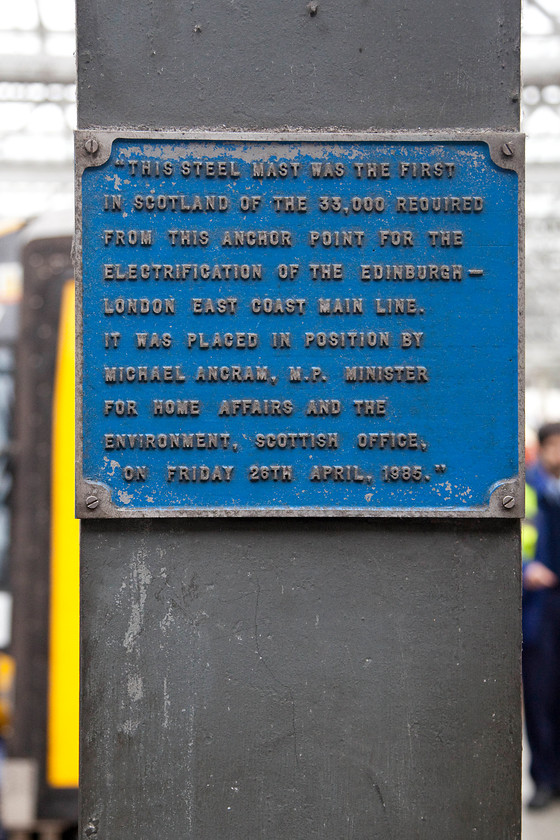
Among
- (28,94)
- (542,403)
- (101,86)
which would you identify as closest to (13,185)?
(28,94)

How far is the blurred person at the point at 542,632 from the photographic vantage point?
17.6 ft

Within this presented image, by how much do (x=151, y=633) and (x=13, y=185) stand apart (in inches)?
550

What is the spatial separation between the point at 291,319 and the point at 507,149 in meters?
0.75

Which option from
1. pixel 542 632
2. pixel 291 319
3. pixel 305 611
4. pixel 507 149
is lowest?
pixel 542 632

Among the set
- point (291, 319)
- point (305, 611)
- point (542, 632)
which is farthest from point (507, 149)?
point (542, 632)

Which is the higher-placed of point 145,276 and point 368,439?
point 145,276

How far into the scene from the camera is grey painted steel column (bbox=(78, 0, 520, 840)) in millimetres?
2408

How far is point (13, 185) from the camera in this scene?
14.9 meters

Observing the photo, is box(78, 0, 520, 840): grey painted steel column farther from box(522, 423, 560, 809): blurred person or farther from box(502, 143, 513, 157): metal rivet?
box(522, 423, 560, 809): blurred person

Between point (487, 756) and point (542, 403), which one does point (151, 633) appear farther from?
point (542, 403)

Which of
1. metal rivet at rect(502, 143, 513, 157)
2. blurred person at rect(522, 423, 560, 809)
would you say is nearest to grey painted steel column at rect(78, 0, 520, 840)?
metal rivet at rect(502, 143, 513, 157)

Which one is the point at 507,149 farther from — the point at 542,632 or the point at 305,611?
the point at 542,632

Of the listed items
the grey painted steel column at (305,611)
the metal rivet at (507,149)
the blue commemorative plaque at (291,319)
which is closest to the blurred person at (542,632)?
the grey painted steel column at (305,611)

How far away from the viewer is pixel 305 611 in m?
2.44
